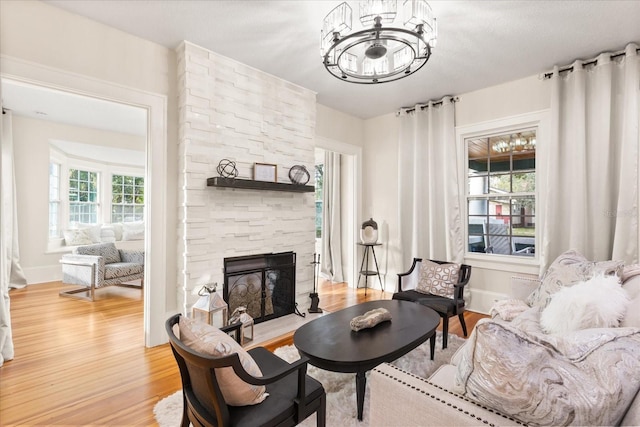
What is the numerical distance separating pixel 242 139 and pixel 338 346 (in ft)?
7.85

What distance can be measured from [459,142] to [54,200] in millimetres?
7066

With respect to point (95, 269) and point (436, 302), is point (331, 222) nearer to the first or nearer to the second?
point (436, 302)

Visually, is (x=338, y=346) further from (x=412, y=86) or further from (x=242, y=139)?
(x=412, y=86)

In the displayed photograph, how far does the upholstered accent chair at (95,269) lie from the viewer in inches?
169

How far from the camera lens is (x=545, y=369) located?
86cm

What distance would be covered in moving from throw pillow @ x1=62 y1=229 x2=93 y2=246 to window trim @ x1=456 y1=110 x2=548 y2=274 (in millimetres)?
6545

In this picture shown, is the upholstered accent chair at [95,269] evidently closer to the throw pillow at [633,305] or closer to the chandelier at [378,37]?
the chandelier at [378,37]

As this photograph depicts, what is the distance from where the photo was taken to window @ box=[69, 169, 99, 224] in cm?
601

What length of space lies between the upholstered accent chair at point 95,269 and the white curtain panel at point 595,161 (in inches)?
221

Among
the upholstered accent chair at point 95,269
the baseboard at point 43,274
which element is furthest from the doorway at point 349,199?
the baseboard at point 43,274

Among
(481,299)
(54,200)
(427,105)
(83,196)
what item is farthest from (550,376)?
(83,196)

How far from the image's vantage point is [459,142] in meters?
4.19

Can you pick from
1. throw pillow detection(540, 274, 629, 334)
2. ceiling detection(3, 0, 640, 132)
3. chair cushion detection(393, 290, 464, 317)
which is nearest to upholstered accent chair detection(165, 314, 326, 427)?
throw pillow detection(540, 274, 629, 334)

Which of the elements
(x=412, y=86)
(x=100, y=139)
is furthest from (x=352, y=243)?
(x=100, y=139)
